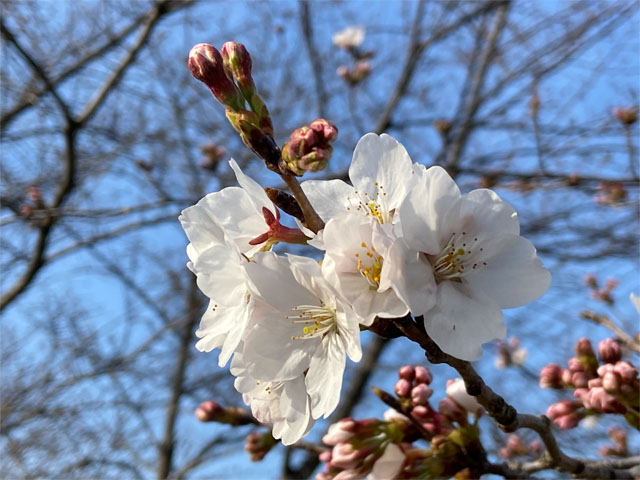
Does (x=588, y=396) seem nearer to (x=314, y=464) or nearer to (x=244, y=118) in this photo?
(x=244, y=118)

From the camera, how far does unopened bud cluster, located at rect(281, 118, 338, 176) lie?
0.83 metres

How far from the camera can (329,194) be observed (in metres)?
1.05

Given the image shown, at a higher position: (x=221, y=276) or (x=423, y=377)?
(x=221, y=276)

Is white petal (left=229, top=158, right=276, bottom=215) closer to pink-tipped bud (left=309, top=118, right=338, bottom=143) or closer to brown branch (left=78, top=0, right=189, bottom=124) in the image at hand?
pink-tipped bud (left=309, top=118, right=338, bottom=143)

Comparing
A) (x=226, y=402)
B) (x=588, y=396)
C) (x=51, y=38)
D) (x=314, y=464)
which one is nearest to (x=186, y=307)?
(x=226, y=402)

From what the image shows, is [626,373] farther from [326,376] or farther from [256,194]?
[256,194]

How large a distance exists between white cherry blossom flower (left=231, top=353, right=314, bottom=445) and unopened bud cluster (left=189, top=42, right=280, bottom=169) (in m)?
0.37

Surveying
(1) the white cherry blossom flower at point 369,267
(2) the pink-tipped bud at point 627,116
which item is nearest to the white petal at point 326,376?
(1) the white cherry blossom flower at point 369,267

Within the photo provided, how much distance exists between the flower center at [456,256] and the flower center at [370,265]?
10 cm

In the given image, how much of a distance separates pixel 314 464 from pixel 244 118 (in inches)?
176

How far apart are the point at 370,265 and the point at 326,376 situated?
0.22 metres

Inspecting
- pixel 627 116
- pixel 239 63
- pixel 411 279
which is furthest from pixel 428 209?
pixel 627 116

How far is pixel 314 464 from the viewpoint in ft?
15.5

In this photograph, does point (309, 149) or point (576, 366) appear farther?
point (576, 366)
